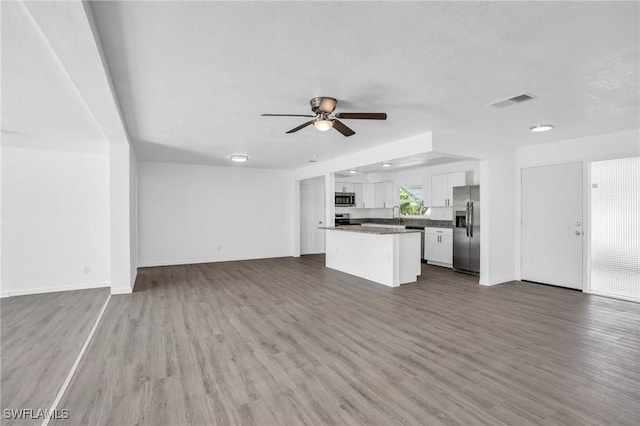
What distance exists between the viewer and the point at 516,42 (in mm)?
2213

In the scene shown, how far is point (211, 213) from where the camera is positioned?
8242 mm

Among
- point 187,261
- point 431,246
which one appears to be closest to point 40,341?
point 187,261

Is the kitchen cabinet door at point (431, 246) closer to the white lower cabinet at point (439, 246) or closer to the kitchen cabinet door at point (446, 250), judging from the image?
the white lower cabinet at point (439, 246)

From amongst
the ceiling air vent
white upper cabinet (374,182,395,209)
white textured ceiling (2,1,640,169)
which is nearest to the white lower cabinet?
white upper cabinet (374,182,395,209)

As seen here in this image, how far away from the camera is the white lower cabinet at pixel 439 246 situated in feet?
23.9

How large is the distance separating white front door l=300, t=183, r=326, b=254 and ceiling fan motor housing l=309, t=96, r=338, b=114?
253 inches

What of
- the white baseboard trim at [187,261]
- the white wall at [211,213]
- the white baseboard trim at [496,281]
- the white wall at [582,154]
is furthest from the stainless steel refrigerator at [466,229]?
the white baseboard trim at [187,261]

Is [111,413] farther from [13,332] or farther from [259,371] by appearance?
[13,332]

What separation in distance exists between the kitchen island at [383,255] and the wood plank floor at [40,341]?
14.5ft

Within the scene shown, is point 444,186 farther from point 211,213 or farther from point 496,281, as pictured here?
point 211,213

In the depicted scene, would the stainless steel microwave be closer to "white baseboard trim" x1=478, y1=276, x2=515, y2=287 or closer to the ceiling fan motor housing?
"white baseboard trim" x1=478, y1=276, x2=515, y2=287

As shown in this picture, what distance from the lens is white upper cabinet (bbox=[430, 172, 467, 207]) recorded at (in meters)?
7.20

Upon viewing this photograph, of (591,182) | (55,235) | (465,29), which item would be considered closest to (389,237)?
(591,182)

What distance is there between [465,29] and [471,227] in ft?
17.3
